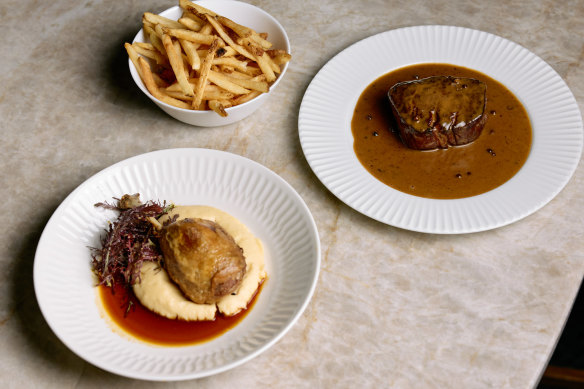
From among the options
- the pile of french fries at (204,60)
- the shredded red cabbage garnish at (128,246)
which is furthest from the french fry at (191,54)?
the shredded red cabbage garnish at (128,246)

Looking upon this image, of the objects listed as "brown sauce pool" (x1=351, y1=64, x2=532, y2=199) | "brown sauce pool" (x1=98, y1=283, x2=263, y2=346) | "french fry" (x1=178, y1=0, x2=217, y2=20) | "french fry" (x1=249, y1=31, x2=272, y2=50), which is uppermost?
"french fry" (x1=178, y1=0, x2=217, y2=20)

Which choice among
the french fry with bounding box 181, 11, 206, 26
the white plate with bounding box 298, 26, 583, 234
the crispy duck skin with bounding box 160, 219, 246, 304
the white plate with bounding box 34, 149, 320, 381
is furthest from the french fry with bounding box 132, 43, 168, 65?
the crispy duck skin with bounding box 160, 219, 246, 304

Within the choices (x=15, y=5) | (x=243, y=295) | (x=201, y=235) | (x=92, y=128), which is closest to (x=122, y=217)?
(x=201, y=235)

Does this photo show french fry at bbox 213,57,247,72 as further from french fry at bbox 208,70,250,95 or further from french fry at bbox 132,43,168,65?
french fry at bbox 132,43,168,65

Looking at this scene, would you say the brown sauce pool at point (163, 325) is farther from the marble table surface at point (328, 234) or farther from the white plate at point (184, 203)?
the marble table surface at point (328, 234)

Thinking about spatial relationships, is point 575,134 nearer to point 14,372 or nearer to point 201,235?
point 201,235

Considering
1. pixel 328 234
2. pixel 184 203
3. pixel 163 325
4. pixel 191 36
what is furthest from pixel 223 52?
pixel 163 325

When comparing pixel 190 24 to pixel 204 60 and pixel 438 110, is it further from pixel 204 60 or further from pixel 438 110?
pixel 438 110
